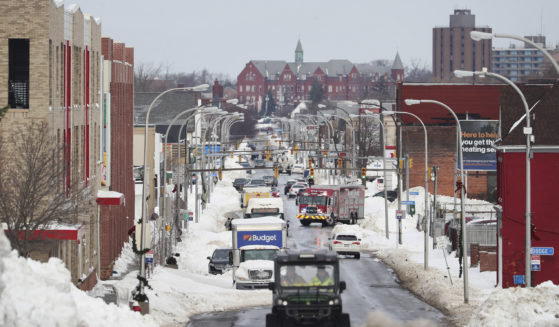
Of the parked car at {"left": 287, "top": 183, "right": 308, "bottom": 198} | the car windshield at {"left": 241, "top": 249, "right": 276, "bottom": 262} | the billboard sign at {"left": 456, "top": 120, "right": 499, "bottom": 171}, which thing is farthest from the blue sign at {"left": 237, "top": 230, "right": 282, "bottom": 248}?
the parked car at {"left": 287, "top": 183, "right": 308, "bottom": 198}

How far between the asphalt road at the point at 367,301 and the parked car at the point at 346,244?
1.57 ft

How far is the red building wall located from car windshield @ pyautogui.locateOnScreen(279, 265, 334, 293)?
16.6 m

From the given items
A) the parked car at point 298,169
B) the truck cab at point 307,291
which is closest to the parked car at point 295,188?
the parked car at point 298,169

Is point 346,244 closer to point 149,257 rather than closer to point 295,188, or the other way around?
point 149,257

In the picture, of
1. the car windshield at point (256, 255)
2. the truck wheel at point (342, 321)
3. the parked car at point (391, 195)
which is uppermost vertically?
the truck wheel at point (342, 321)

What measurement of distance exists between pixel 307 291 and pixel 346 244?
32.1m

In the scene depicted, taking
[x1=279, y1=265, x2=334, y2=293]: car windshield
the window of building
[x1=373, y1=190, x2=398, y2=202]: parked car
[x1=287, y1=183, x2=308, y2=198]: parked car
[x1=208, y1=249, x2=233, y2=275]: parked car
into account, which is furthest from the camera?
[x1=287, y1=183, x2=308, y2=198]: parked car

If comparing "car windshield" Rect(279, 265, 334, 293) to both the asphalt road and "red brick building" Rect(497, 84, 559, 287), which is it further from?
"red brick building" Rect(497, 84, 559, 287)

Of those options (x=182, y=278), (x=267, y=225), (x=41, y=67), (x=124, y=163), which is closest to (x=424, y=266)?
(x=267, y=225)

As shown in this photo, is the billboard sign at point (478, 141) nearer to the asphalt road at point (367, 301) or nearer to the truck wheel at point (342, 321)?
the asphalt road at point (367, 301)

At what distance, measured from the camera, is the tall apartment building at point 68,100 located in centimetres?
3428

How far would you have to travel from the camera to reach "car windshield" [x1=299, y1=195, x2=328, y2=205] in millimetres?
80312

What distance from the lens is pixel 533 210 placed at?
4250cm

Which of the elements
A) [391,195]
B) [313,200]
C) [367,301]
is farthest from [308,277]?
[391,195]
